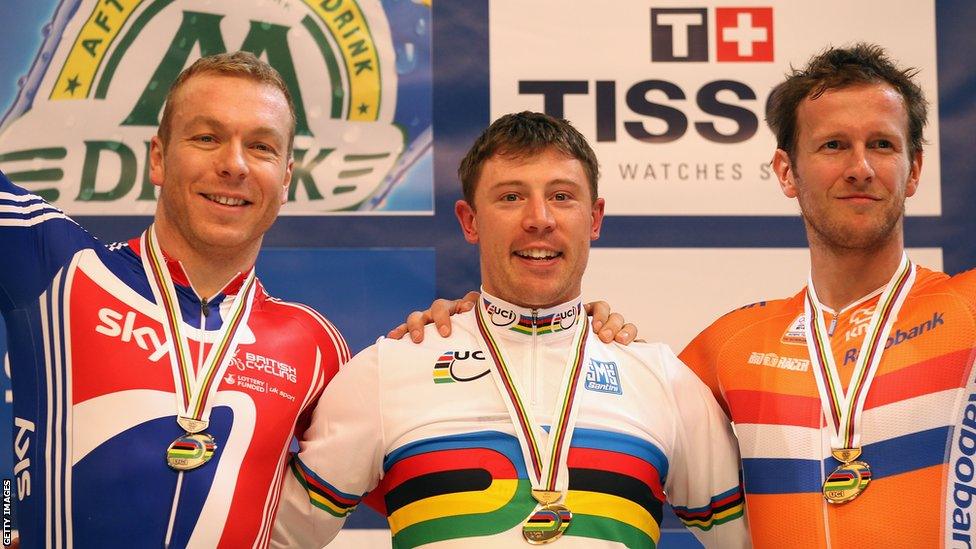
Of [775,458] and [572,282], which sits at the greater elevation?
[572,282]

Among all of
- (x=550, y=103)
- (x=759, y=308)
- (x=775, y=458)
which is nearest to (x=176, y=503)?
(x=775, y=458)

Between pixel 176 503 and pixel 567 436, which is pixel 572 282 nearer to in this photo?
pixel 567 436

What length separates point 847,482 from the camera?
2.13 m

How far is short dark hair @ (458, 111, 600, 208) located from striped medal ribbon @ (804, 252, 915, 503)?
1.99ft

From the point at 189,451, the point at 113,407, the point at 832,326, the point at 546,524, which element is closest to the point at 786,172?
the point at 832,326

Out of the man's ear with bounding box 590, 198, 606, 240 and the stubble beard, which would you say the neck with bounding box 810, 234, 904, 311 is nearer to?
the stubble beard

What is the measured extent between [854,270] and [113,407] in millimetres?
1666

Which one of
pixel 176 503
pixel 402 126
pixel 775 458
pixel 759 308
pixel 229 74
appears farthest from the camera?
pixel 402 126

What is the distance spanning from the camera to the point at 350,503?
2.37m

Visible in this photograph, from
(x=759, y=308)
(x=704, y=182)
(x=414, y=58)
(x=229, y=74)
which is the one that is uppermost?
(x=414, y=58)

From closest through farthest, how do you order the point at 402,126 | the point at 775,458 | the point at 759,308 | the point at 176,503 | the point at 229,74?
the point at 176,503
the point at 775,458
the point at 229,74
the point at 759,308
the point at 402,126

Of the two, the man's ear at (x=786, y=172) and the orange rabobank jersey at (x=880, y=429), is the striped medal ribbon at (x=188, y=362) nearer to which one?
the orange rabobank jersey at (x=880, y=429)

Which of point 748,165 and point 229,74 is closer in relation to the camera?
point 229,74

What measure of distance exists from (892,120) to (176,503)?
1.78 metres
